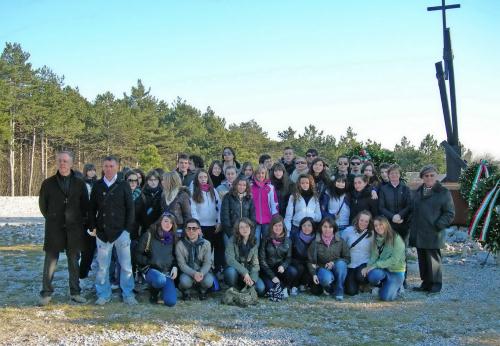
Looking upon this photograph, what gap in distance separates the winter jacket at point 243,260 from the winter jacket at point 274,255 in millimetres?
116

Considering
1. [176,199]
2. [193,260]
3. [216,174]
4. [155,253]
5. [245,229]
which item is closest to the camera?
[155,253]

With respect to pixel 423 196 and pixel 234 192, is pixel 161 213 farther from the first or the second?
pixel 423 196

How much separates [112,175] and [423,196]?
470cm

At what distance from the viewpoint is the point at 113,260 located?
7219 mm

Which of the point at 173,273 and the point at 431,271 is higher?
the point at 173,273

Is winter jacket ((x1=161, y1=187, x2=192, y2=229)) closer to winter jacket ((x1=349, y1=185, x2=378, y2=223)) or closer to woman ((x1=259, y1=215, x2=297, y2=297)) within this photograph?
woman ((x1=259, y1=215, x2=297, y2=297))

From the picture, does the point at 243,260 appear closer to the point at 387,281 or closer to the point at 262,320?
the point at 262,320

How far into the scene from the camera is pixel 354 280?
7.08 meters

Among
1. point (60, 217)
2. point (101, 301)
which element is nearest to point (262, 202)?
point (101, 301)

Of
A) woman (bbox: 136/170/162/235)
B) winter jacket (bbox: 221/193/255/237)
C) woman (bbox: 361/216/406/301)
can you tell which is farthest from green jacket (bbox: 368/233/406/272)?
woman (bbox: 136/170/162/235)

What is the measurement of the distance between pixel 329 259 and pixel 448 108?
10.2m

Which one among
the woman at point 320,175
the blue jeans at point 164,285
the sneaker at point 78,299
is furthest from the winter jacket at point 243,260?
the sneaker at point 78,299

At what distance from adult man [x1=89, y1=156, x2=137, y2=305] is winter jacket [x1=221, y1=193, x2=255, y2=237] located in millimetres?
1462

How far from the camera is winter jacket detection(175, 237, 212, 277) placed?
6.54 meters
